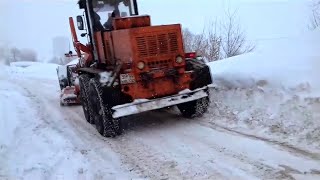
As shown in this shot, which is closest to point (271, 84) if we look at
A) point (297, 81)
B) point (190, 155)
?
point (297, 81)

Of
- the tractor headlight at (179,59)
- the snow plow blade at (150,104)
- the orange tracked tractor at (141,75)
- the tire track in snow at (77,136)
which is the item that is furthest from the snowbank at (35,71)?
the snow plow blade at (150,104)

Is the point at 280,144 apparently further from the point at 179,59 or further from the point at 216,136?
the point at 179,59

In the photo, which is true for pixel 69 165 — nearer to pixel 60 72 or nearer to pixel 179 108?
pixel 179 108

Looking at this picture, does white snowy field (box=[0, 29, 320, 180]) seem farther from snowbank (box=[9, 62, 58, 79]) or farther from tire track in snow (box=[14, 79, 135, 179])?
snowbank (box=[9, 62, 58, 79])

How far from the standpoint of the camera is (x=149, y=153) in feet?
22.6

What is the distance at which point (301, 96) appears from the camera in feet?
25.8

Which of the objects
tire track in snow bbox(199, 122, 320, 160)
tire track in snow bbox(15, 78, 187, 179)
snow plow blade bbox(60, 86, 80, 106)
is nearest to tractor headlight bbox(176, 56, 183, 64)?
tire track in snow bbox(199, 122, 320, 160)

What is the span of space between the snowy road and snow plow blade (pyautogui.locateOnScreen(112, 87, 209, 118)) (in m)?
0.47

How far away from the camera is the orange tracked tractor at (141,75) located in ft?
26.8

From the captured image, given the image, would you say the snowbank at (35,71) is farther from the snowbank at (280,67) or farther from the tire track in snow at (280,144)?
the tire track in snow at (280,144)

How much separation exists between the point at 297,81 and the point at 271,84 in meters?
0.68

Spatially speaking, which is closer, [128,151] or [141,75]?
[128,151]

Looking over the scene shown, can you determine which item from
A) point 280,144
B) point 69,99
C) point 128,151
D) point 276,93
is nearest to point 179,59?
point 276,93

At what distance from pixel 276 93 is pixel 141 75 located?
2622 millimetres
